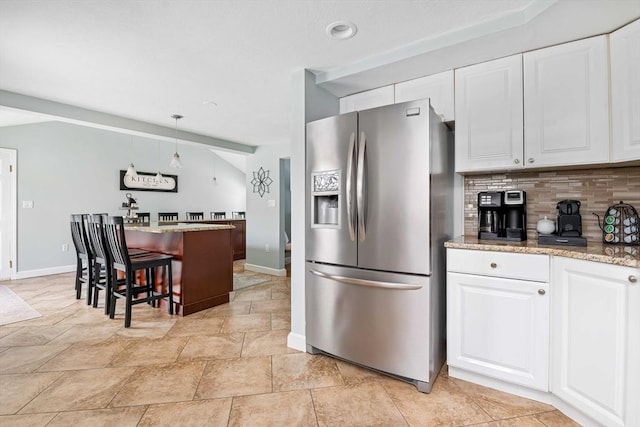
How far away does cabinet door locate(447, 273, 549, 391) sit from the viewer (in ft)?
5.54

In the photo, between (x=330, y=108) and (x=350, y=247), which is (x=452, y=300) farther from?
(x=330, y=108)

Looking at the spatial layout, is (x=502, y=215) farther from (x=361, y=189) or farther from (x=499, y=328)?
(x=361, y=189)

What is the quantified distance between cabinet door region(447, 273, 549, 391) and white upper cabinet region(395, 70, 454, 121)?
119cm

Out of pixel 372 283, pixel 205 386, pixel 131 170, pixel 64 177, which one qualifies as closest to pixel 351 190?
pixel 372 283

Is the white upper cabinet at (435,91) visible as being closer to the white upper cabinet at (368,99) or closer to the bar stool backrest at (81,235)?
the white upper cabinet at (368,99)

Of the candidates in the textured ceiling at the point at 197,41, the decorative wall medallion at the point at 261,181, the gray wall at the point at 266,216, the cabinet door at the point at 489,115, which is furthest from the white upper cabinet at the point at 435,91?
the decorative wall medallion at the point at 261,181

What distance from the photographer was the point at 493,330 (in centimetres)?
180

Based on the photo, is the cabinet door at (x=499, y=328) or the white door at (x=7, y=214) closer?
the cabinet door at (x=499, y=328)

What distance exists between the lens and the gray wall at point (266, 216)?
527 centimetres

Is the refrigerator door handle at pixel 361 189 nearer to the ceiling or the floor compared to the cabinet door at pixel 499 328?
nearer to the ceiling

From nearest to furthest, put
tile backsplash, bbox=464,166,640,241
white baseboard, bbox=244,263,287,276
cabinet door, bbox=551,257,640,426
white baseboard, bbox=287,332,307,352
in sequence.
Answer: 1. cabinet door, bbox=551,257,640,426
2. tile backsplash, bbox=464,166,640,241
3. white baseboard, bbox=287,332,307,352
4. white baseboard, bbox=244,263,287,276

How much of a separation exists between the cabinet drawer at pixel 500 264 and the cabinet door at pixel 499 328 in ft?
0.11

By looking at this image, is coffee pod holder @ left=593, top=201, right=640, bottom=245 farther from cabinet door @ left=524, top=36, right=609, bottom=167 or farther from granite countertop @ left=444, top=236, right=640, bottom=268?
cabinet door @ left=524, top=36, right=609, bottom=167

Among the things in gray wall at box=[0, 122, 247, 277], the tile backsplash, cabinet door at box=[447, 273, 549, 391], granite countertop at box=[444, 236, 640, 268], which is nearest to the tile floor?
cabinet door at box=[447, 273, 549, 391]
